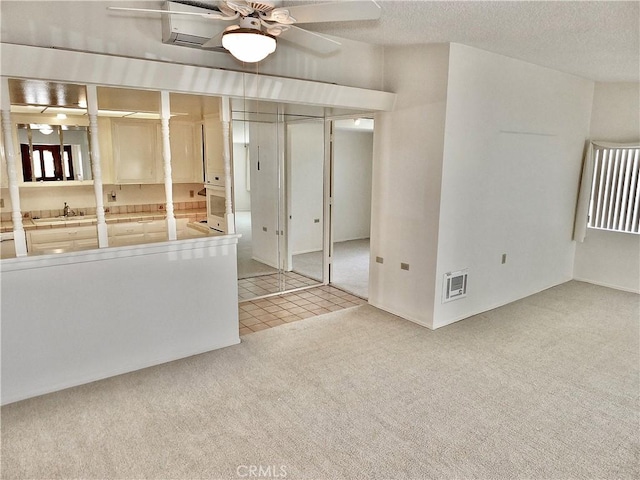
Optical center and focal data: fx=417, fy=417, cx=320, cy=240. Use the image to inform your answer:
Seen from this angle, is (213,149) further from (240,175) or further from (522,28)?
(522,28)

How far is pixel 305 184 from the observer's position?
20.0 feet

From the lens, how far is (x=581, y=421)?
9.27 feet

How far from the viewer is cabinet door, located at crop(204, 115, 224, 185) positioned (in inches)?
206

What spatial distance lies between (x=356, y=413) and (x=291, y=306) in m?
2.23

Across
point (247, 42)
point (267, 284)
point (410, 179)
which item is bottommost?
point (267, 284)

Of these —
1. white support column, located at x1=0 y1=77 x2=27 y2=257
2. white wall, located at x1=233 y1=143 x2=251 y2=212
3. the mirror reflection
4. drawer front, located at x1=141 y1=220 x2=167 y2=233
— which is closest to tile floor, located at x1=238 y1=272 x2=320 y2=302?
white wall, located at x1=233 y1=143 x2=251 y2=212

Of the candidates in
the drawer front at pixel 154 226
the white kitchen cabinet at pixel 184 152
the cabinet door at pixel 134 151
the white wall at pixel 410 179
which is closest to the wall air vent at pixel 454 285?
the white wall at pixel 410 179

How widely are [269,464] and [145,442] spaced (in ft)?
2.60

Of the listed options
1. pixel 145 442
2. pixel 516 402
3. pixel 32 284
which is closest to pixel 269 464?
pixel 145 442

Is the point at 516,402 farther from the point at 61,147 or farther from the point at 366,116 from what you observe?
the point at 61,147

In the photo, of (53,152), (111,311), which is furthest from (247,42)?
(53,152)

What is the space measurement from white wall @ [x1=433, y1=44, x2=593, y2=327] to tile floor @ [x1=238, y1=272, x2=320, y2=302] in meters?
2.13

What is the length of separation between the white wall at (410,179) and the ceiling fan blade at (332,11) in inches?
78.8

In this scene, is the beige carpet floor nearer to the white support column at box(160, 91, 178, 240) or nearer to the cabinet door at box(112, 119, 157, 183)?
the white support column at box(160, 91, 178, 240)
